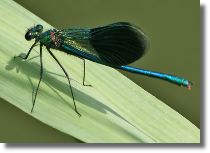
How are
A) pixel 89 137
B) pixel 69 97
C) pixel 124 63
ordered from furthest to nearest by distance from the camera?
pixel 124 63 < pixel 69 97 < pixel 89 137

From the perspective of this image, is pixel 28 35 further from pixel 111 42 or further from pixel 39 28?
pixel 111 42

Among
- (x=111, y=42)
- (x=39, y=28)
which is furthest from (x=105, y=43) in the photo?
(x=39, y=28)

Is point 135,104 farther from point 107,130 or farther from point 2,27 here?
point 2,27

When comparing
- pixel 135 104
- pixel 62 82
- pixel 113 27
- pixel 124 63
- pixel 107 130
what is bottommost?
pixel 107 130

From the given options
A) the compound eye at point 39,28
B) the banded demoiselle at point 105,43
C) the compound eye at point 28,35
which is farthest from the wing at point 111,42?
the compound eye at point 28,35

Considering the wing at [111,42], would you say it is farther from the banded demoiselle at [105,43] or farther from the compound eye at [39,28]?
the compound eye at [39,28]

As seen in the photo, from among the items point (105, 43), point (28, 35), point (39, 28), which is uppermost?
point (105, 43)

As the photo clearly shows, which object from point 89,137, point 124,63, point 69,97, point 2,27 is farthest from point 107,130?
point 2,27
